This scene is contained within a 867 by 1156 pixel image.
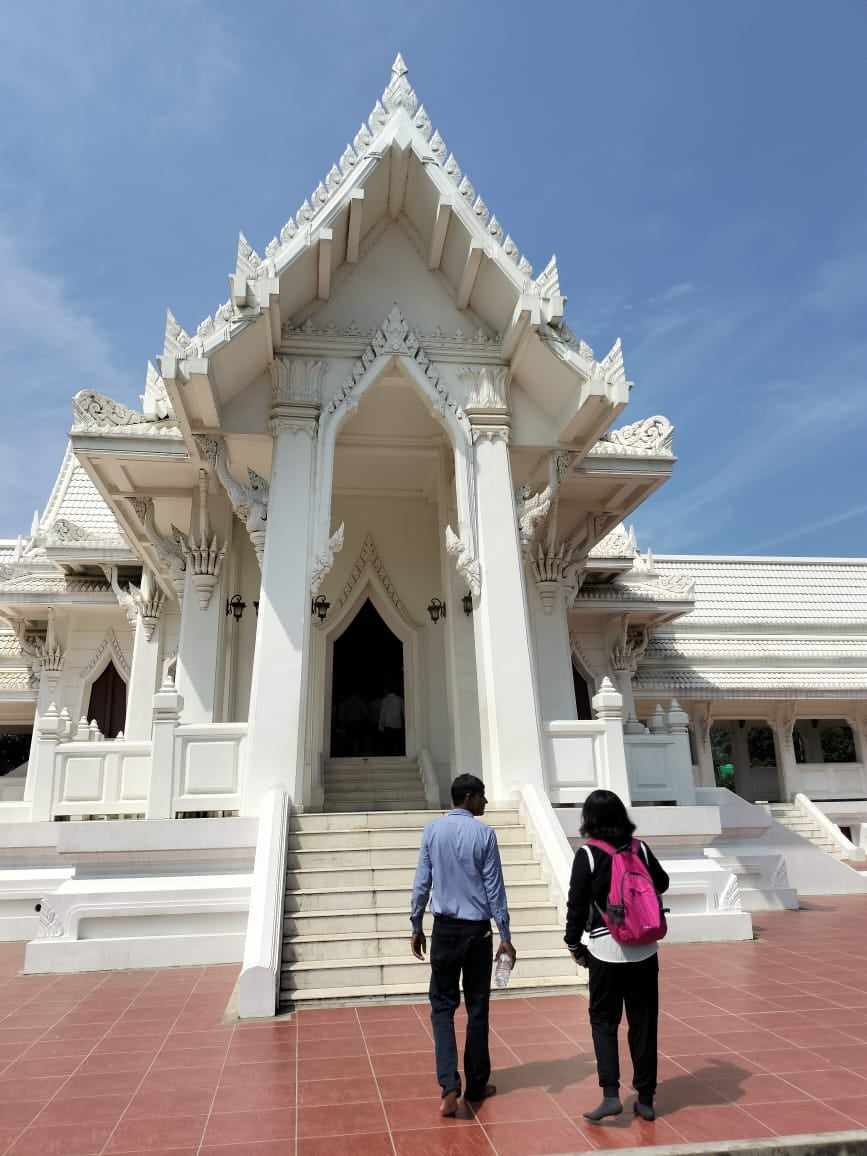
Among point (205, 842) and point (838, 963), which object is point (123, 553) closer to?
point (205, 842)

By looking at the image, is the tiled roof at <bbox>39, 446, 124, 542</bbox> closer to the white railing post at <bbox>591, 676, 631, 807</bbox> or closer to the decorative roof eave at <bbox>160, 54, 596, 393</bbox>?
the decorative roof eave at <bbox>160, 54, 596, 393</bbox>

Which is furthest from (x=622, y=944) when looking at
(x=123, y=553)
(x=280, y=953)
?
→ (x=123, y=553)

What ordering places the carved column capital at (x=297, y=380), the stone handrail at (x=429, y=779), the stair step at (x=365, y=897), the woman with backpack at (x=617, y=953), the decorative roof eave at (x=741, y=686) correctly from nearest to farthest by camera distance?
the woman with backpack at (x=617, y=953), the stair step at (x=365, y=897), the carved column capital at (x=297, y=380), the stone handrail at (x=429, y=779), the decorative roof eave at (x=741, y=686)

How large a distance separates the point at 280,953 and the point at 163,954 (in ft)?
4.44

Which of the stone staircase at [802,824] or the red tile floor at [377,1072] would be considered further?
the stone staircase at [802,824]

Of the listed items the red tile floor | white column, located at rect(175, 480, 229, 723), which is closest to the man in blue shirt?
the red tile floor

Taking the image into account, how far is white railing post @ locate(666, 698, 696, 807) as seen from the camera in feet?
25.2

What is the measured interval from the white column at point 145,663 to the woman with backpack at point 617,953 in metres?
8.68

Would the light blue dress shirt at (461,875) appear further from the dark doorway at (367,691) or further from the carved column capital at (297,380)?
the dark doorway at (367,691)

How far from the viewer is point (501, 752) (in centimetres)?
678

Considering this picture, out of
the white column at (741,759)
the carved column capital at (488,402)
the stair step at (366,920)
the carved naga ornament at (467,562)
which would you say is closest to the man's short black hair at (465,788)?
the stair step at (366,920)

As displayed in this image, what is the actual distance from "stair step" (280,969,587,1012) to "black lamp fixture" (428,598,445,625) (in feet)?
16.3

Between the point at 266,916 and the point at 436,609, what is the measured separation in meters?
5.08

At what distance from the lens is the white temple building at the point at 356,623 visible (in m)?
5.74
